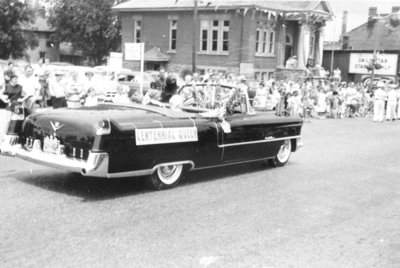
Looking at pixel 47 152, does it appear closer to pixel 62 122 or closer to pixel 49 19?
pixel 62 122

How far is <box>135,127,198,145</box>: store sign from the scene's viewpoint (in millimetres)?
6929

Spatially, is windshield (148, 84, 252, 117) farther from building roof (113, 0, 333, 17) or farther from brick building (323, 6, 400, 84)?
brick building (323, 6, 400, 84)

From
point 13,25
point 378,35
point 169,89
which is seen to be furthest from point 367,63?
point 169,89

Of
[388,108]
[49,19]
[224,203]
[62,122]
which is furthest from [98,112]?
[49,19]

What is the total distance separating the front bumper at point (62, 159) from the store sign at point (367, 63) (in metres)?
46.4

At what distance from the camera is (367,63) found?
50188 millimetres

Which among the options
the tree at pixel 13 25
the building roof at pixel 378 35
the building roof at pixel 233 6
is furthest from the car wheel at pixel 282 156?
the building roof at pixel 378 35

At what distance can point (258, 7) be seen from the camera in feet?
117

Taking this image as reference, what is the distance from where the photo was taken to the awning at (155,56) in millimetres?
39734

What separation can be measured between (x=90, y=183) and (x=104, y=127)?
1.38 metres

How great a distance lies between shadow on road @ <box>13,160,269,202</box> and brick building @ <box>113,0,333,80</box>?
2711cm

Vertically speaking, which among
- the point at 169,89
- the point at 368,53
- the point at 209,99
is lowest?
the point at 209,99

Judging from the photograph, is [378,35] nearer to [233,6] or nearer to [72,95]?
[233,6]

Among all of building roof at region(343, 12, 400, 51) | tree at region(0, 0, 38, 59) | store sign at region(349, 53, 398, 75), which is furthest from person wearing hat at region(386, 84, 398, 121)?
tree at region(0, 0, 38, 59)
